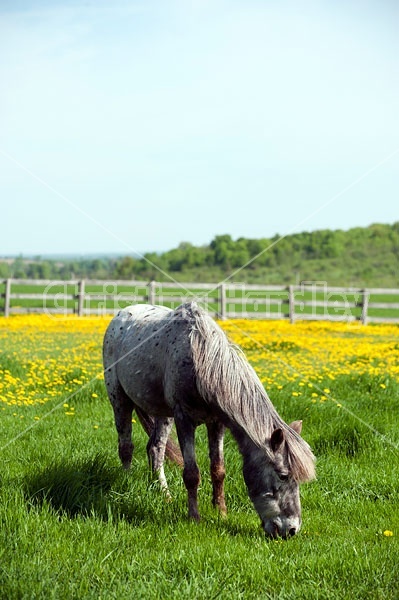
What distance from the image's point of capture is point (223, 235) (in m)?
70.4

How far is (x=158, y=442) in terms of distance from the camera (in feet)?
20.0

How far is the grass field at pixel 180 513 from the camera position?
12.5ft

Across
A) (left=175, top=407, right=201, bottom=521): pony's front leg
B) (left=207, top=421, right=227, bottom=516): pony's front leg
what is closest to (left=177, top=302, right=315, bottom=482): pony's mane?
(left=175, top=407, right=201, bottom=521): pony's front leg

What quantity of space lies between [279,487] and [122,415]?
2.21 m

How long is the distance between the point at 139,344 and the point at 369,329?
17730mm

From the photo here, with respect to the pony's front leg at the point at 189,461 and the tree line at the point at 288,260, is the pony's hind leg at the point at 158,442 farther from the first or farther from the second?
the tree line at the point at 288,260

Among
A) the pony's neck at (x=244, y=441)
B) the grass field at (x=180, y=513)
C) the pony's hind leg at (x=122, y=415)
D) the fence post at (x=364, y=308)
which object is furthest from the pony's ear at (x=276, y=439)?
the fence post at (x=364, y=308)

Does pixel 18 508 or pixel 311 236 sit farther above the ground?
pixel 311 236

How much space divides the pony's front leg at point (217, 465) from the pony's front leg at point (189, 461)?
21 cm

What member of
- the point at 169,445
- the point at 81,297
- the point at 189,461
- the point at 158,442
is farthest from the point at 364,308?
the point at 189,461

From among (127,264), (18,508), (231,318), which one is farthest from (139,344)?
(127,264)

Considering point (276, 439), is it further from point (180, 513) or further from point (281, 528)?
point (180, 513)

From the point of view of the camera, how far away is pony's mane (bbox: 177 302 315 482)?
462 centimetres

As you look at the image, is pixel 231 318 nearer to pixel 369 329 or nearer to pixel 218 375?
pixel 369 329
